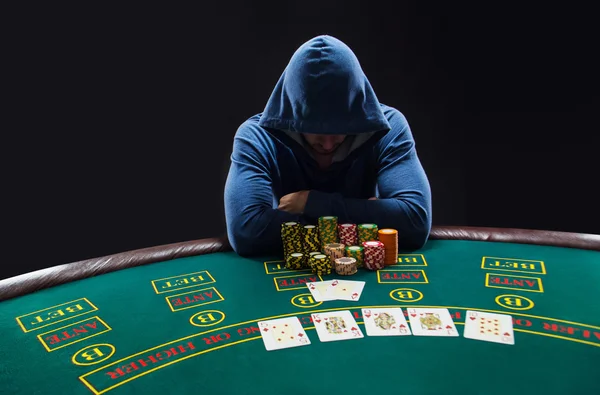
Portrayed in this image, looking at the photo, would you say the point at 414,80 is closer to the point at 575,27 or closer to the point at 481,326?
the point at 575,27

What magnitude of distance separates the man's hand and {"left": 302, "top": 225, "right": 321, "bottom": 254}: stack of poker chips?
6.4 inches

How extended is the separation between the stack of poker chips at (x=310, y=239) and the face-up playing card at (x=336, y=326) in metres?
0.63

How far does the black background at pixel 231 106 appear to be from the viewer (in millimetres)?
3512

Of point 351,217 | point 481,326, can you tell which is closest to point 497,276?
point 481,326

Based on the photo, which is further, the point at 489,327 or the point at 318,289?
the point at 318,289

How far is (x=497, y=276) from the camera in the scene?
2.19 metres

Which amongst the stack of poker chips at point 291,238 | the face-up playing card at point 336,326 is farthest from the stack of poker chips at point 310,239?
the face-up playing card at point 336,326

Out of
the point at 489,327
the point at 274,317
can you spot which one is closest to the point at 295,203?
the point at 274,317

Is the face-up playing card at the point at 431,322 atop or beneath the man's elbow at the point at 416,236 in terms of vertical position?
atop

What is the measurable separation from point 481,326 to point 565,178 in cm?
304

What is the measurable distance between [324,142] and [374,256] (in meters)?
0.69

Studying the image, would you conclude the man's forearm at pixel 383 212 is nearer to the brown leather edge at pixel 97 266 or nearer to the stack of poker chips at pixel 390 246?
the stack of poker chips at pixel 390 246

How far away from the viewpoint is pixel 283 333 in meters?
1.66

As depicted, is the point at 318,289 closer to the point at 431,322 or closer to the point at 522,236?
the point at 431,322
